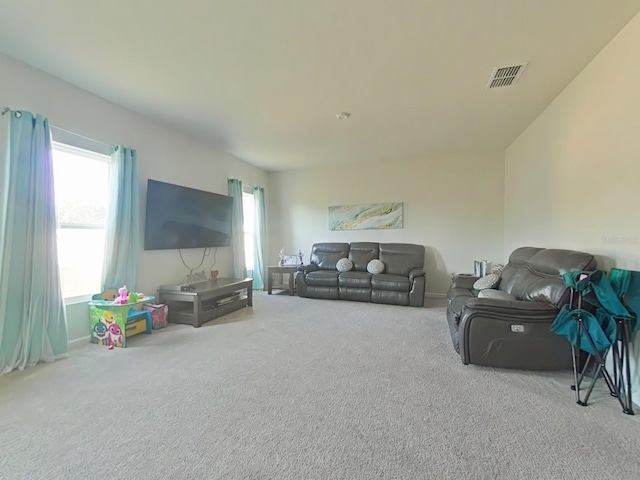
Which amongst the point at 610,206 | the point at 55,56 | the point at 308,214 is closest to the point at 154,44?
the point at 55,56

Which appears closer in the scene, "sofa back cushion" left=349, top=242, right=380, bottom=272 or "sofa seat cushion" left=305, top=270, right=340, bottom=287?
"sofa seat cushion" left=305, top=270, right=340, bottom=287

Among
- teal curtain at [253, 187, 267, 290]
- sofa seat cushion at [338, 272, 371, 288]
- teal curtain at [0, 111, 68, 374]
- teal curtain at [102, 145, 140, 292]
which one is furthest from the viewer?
teal curtain at [253, 187, 267, 290]

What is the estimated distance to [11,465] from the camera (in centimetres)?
135

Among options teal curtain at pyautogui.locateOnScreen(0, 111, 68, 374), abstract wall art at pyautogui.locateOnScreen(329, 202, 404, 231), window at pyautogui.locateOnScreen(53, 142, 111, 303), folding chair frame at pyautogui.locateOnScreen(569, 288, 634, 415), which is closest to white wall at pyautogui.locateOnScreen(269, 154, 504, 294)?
abstract wall art at pyautogui.locateOnScreen(329, 202, 404, 231)

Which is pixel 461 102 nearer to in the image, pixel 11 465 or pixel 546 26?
pixel 546 26

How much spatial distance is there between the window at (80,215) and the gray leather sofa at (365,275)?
3.00 m

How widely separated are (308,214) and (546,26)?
4720 millimetres

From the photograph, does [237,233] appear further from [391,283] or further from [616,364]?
[616,364]

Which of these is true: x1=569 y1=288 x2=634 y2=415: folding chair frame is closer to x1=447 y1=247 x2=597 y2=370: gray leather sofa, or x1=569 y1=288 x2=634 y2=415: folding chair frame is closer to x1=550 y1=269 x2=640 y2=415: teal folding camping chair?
x1=550 y1=269 x2=640 y2=415: teal folding camping chair

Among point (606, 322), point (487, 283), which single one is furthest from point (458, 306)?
point (606, 322)

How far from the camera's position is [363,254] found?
544 centimetres

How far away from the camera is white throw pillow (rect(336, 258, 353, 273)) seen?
5.30 metres

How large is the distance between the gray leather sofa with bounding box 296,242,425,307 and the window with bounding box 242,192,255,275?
1.17m

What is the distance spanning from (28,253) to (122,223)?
0.88m
